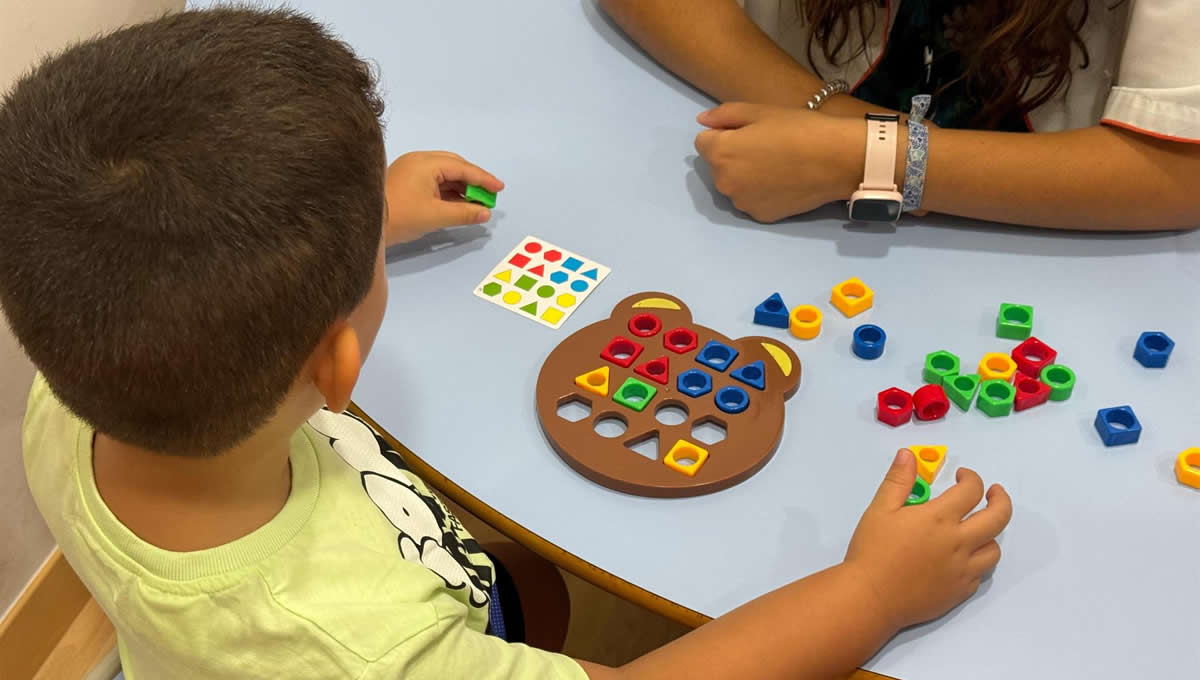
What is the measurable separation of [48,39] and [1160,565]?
1350 mm

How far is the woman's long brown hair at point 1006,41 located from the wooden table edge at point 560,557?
2.04 ft

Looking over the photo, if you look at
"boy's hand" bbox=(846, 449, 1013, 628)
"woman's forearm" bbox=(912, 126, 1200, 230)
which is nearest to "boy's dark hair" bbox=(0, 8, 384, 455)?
"boy's hand" bbox=(846, 449, 1013, 628)

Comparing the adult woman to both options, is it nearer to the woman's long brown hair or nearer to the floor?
the woman's long brown hair

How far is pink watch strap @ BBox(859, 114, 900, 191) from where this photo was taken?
0.91 meters

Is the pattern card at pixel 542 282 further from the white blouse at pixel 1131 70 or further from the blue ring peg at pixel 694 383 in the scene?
the white blouse at pixel 1131 70

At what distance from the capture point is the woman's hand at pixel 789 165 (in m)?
0.91

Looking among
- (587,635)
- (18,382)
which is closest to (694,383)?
(587,635)

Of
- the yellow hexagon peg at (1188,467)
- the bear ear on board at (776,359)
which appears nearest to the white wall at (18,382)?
the bear ear on board at (776,359)

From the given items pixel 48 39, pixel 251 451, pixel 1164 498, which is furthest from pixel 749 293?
pixel 48 39

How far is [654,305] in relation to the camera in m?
0.83

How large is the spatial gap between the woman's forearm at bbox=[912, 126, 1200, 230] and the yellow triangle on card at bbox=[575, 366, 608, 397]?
1.14ft

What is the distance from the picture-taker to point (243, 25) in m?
0.52

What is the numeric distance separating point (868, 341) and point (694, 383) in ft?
0.46

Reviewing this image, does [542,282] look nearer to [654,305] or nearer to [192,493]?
[654,305]
